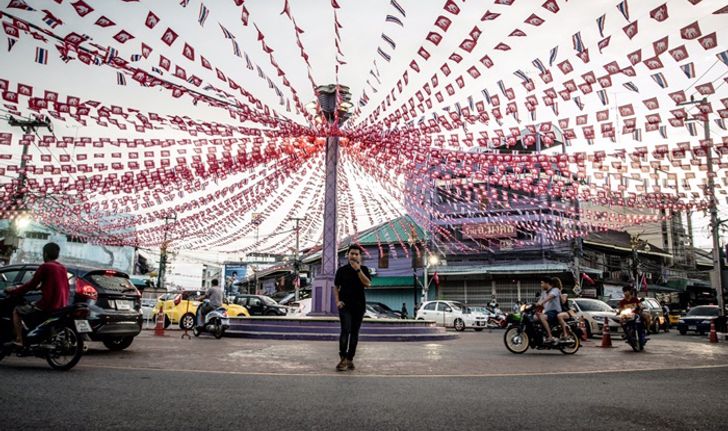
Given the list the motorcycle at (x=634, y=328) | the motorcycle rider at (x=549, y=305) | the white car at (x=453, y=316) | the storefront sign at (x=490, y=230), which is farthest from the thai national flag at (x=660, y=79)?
the storefront sign at (x=490, y=230)

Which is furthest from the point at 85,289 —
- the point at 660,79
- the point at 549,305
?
the point at 660,79

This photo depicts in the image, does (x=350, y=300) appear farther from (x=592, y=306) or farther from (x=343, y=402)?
(x=592, y=306)

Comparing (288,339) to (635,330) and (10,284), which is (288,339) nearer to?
(10,284)

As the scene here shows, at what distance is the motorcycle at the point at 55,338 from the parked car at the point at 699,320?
25236mm

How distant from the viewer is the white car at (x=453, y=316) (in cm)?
2570

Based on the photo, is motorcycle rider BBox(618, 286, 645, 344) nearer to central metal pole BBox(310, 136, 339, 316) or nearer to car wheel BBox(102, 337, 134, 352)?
central metal pole BBox(310, 136, 339, 316)

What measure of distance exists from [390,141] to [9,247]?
69.2 feet

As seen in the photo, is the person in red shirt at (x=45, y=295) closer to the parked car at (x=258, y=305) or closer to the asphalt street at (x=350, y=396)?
the asphalt street at (x=350, y=396)

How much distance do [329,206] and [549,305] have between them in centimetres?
1058

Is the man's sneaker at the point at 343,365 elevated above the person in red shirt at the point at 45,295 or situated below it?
below

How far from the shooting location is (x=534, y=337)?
10945 mm

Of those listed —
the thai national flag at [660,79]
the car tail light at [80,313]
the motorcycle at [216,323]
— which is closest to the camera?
the car tail light at [80,313]

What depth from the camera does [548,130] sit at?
38.5 ft

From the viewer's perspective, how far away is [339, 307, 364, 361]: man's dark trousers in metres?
7.13
